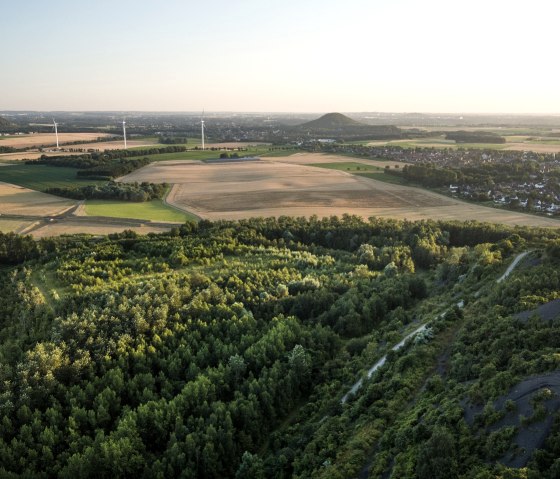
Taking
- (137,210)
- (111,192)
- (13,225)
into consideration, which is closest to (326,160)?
(111,192)

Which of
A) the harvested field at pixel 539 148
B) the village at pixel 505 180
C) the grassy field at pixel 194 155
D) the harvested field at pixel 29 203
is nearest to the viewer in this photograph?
the harvested field at pixel 29 203

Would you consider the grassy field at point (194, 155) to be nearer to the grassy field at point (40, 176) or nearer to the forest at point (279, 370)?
the grassy field at point (40, 176)

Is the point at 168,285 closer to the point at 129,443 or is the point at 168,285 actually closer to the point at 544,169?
the point at 129,443

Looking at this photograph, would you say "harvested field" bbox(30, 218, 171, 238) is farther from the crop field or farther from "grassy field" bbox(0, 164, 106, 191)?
"grassy field" bbox(0, 164, 106, 191)

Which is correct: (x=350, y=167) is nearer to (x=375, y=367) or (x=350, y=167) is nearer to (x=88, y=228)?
(x=88, y=228)

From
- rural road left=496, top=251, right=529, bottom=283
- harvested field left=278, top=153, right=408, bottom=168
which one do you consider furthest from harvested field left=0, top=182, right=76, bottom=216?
rural road left=496, top=251, right=529, bottom=283

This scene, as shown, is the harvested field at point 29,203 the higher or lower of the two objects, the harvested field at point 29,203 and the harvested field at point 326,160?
the lower

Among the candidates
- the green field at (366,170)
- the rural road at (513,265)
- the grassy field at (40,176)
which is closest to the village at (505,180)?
the green field at (366,170)
